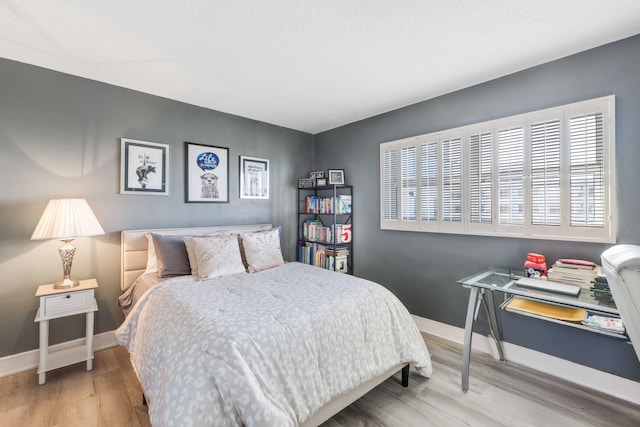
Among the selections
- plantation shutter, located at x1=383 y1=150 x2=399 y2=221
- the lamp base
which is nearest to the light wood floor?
the lamp base

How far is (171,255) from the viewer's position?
2.49m

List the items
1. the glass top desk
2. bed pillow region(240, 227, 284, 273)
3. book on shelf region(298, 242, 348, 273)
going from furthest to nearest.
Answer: book on shelf region(298, 242, 348, 273) < bed pillow region(240, 227, 284, 273) < the glass top desk

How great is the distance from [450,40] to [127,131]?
297 centimetres

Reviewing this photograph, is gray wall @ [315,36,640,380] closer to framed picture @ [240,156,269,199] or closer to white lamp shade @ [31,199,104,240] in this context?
framed picture @ [240,156,269,199]

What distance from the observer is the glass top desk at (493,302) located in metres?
1.62

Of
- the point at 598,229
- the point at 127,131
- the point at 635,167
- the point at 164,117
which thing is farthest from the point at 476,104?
the point at 127,131

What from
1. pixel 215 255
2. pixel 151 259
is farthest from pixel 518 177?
pixel 151 259

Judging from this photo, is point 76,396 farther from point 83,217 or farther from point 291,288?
point 291,288

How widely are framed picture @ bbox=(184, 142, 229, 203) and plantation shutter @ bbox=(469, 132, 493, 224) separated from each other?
2715mm

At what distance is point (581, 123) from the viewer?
2.08 m

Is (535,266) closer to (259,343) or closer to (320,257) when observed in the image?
(259,343)

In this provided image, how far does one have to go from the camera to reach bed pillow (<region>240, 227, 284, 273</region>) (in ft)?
8.90

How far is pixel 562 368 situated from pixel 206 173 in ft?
12.5

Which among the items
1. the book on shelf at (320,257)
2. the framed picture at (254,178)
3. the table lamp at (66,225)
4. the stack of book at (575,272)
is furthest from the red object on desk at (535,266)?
the table lamp at (66,225)
